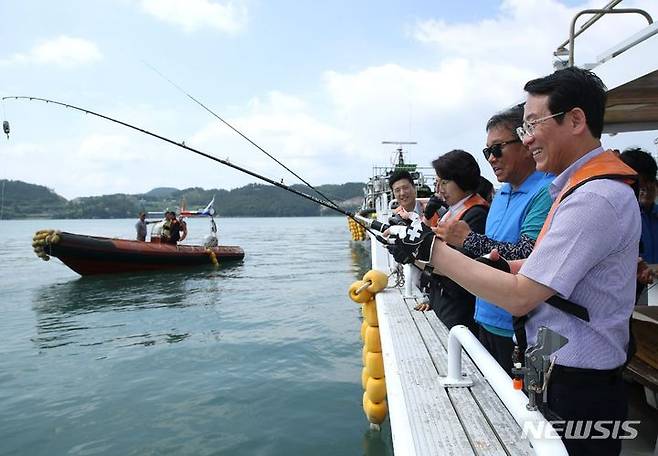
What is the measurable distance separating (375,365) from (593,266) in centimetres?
361

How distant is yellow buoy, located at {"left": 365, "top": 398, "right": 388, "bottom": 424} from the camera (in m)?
4.89

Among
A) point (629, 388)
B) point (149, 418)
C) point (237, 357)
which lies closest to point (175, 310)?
point (237, 357)

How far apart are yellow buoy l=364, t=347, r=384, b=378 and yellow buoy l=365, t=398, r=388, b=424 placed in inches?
13.8

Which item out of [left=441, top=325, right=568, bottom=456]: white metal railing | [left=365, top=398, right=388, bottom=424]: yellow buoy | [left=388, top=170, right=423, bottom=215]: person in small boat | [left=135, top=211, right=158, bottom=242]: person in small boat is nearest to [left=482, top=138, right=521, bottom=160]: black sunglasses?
[left=441, top=325, right=568, bottom=456]: white metal railing

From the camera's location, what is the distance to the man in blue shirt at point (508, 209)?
2172mm

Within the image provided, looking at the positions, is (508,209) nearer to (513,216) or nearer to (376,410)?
(513,216)

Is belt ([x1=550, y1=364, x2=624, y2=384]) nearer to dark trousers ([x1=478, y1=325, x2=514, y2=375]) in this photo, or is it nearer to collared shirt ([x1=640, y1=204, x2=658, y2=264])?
dark trousers ([x1=478, y1=325, x2=514, y2=375])

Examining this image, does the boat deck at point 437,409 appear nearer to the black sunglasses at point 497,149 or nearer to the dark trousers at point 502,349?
the dark trousers at point 502,349

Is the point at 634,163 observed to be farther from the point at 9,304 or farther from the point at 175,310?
the point at 9,304

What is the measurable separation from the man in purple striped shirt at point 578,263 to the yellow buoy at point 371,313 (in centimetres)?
336

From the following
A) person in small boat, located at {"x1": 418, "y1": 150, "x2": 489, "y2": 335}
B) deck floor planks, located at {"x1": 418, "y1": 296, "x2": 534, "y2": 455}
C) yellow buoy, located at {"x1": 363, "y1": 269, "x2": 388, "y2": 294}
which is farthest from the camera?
yellow buoy, located at {"x1": 363, "y1": 269, "x2": 388, "y2": 294}

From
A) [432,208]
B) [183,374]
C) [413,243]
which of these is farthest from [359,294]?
[183,374]

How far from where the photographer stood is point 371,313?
16.4 feet

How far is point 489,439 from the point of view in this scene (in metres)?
2.01
